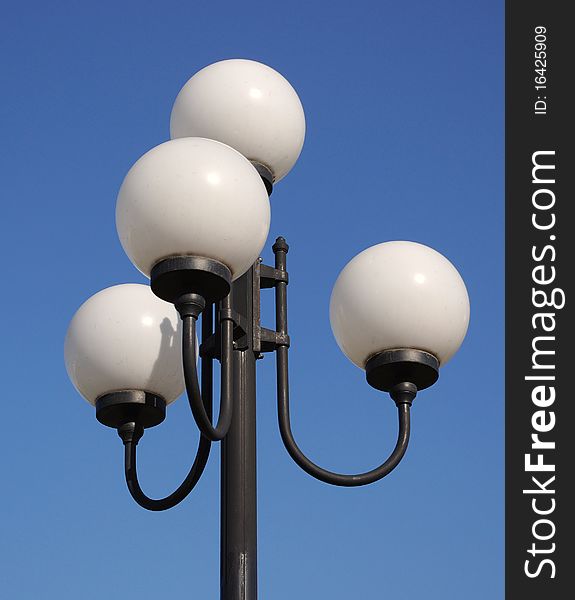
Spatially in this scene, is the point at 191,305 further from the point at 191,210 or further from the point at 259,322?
the point at 259,322

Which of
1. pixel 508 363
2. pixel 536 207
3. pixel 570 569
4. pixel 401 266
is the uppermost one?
pixel 536 207

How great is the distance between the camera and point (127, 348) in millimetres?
5684

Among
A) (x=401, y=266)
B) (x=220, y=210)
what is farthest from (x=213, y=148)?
(x=401, y=266)


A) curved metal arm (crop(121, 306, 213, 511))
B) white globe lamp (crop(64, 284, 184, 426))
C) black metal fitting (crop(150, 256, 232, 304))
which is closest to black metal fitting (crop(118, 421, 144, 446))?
curved metal arm (crop(121, 306, 213, 511))

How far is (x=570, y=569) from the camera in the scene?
852 cm

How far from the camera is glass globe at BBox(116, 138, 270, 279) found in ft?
15.6

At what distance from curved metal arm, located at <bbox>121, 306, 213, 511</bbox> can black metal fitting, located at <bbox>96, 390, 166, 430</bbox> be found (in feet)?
0.20

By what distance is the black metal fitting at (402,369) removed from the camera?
543cm

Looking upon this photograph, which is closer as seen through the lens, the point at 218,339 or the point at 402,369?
the point at 218,339

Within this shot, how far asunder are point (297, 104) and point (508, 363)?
11.0 ft

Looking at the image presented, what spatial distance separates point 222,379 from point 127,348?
39.8 inches

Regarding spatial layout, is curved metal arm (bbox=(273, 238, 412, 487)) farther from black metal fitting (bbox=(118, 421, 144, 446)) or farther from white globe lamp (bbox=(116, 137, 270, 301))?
black metal fitting (bbox=(118, 421, 144, 446))

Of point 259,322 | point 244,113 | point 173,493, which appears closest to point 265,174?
point 244,113

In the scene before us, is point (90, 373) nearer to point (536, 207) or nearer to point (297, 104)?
point (297, 104)
